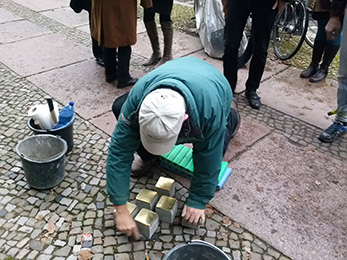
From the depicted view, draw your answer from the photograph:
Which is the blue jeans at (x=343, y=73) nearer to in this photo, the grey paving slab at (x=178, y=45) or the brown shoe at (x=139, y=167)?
the brown shoe at (x=139, y=167)

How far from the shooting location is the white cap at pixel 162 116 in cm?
150

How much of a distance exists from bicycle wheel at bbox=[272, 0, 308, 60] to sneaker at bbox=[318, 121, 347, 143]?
189 cm

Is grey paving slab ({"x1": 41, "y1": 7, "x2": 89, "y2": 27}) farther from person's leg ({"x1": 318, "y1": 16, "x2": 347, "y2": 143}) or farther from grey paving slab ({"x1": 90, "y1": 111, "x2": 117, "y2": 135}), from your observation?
person's leg ({"x1": 318, "y1": 16, "x2": 347, "y2": 143})

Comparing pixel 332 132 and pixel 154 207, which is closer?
pixel 154 207

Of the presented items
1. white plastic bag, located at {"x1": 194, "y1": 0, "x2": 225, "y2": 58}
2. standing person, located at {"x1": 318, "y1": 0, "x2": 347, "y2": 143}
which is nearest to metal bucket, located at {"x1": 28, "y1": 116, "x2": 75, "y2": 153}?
standing person, located at {"x1": 318, "y1": 0, "x2": 347, "y2": 143}

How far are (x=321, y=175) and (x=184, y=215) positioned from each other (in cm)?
136

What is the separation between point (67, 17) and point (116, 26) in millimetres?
3388

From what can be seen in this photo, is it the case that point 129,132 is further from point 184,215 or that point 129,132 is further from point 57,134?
point 57,134

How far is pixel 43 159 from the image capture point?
8.39 feet

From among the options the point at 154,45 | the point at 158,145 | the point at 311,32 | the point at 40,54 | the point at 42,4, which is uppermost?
the point at 158,145

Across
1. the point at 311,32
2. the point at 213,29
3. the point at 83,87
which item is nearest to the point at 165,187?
the point at 83,87

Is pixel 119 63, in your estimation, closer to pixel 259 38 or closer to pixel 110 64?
pixel 110 64

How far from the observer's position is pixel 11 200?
8.07 feet

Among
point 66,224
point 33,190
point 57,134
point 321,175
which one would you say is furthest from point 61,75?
point 321,175
